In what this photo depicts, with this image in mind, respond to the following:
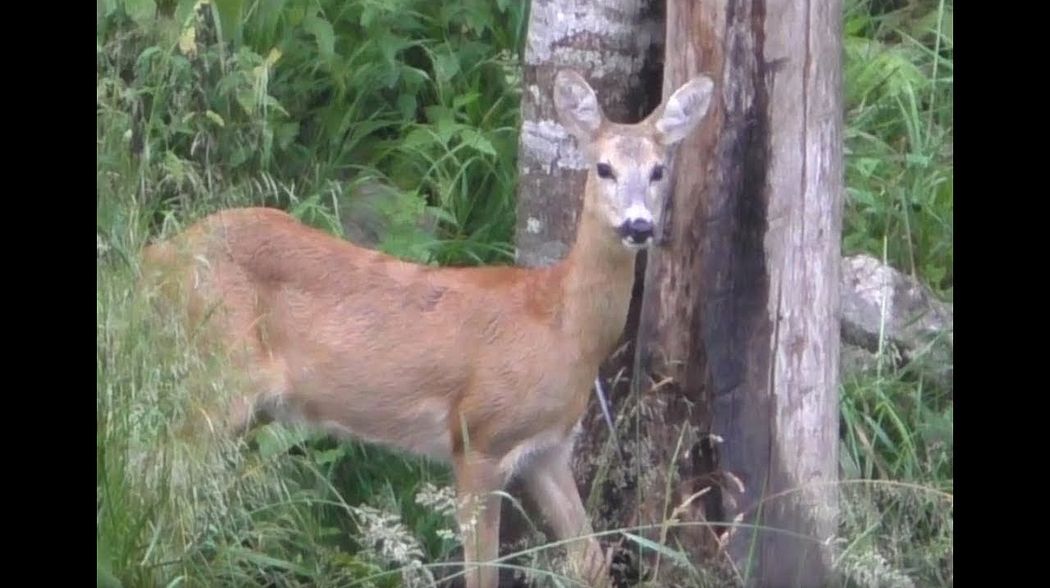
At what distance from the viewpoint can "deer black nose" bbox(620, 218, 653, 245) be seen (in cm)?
510

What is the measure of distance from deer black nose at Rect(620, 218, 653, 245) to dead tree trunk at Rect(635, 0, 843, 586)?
21 cm

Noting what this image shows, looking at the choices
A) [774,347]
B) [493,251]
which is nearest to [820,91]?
[774,347]

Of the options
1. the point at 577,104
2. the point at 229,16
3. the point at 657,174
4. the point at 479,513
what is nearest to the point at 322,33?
the point at 229,16

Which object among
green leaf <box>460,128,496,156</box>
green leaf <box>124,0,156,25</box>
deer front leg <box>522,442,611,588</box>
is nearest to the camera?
deer front leg <box>522,442,611,588</box>

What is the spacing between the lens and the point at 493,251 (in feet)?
19.6

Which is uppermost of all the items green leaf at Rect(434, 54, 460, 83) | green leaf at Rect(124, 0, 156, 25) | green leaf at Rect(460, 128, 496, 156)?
green leaf at Rect(124, 0, 156, 25)

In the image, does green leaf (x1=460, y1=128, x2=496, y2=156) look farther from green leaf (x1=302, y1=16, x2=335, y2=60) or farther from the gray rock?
the gray rock

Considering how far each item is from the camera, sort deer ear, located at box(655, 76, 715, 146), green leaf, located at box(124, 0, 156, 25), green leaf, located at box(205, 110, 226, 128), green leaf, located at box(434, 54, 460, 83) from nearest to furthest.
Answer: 1. deer ear, located at box(655, 76, 715, 146)
2. green leaf, located at box(205, 110, 226, 128)
3. green leaf, located at box(124, 0, 156, 25)
4. green leaf, located at box(434, 54, 460, 83)

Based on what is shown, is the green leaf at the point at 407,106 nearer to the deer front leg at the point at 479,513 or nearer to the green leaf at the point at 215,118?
the green leaf at the point at 215,118

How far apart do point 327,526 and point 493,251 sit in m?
0.96

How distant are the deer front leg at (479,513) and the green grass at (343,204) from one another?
0.22 feet

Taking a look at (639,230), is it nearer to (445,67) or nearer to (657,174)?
(657,174)

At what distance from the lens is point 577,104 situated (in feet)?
17.4

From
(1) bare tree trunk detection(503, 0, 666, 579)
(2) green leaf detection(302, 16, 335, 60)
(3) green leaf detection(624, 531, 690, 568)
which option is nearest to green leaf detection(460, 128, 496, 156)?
(1) bare tree trunk detection(503, 0, 666, 579)
